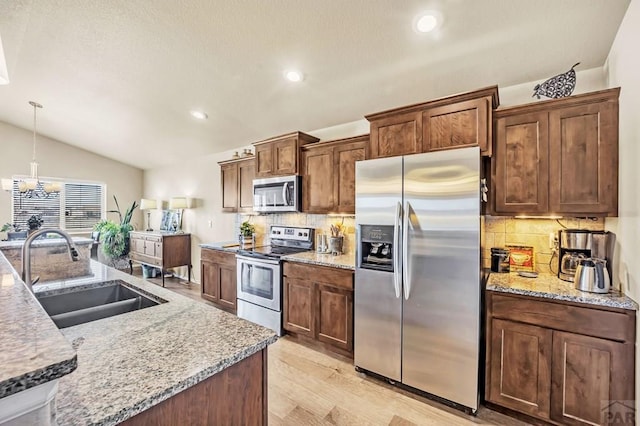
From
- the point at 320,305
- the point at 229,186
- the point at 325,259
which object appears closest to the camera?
the point at 320,305

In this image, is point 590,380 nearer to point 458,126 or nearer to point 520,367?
point 520,367

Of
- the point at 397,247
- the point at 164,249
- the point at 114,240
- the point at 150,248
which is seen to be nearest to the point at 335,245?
the point at 397,247

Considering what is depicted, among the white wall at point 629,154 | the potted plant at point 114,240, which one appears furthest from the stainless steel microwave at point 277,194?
the potted plant at point 114,240

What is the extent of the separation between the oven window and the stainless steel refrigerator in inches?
46.3

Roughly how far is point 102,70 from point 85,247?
1.96 metres

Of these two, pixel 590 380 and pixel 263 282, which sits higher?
pixel 263 282

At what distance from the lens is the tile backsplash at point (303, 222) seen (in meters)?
3.40

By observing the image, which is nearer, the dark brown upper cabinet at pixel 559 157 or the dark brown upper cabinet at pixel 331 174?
the dark brown upper cabinet at pixel 559 157

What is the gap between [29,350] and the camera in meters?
0.54

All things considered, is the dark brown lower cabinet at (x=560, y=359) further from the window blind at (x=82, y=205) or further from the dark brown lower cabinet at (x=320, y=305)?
the window blind at (x=82, y=205)

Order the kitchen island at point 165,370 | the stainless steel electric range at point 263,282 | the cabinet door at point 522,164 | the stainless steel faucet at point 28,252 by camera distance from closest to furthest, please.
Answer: the kitchen island at point 165,370 → the stainless steel faucet at point 28,252 → the cabinet door at point 522,164 → the stainless steel electric range at point 263,282

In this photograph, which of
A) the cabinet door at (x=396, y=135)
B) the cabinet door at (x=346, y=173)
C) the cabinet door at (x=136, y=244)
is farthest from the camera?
the cabinet door at (x=136, y=244)

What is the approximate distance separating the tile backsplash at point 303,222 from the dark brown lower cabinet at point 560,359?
1673 mm

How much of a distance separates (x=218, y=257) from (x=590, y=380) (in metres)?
3.86
